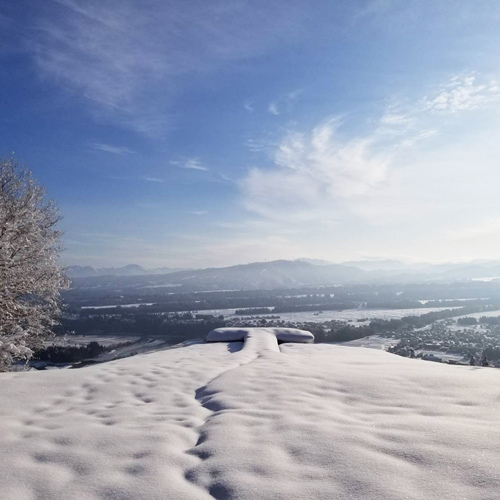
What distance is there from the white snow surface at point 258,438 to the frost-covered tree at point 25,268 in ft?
26.3

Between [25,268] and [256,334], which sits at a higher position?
[25,268]

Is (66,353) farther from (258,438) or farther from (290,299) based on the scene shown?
(290,299)

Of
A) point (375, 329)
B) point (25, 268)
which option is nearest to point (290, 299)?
point (375, 329)

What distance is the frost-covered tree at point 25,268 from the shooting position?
42.6 ft

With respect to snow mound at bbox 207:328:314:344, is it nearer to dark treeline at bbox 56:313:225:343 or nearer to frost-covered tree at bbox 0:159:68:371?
frost-covered tree at bbox 0:159:68:371

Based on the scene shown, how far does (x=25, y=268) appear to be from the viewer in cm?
1466

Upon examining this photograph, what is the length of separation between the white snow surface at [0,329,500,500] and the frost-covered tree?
26.3 feet

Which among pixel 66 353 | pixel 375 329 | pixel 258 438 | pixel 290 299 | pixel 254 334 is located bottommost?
pixel 290 299

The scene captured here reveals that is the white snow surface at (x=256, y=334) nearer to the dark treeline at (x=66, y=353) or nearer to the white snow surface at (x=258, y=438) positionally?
the dark treeline at (x=66, y=353)

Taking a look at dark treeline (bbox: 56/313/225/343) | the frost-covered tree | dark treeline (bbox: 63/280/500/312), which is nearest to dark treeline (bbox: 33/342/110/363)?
the frost-covered tree

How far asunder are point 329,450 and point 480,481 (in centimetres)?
116

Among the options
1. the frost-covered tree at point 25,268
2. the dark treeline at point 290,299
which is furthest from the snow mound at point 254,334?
the dark treeline at point 290,299

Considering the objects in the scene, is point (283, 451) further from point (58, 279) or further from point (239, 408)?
point (58, 279)

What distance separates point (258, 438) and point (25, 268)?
14.3 metres
